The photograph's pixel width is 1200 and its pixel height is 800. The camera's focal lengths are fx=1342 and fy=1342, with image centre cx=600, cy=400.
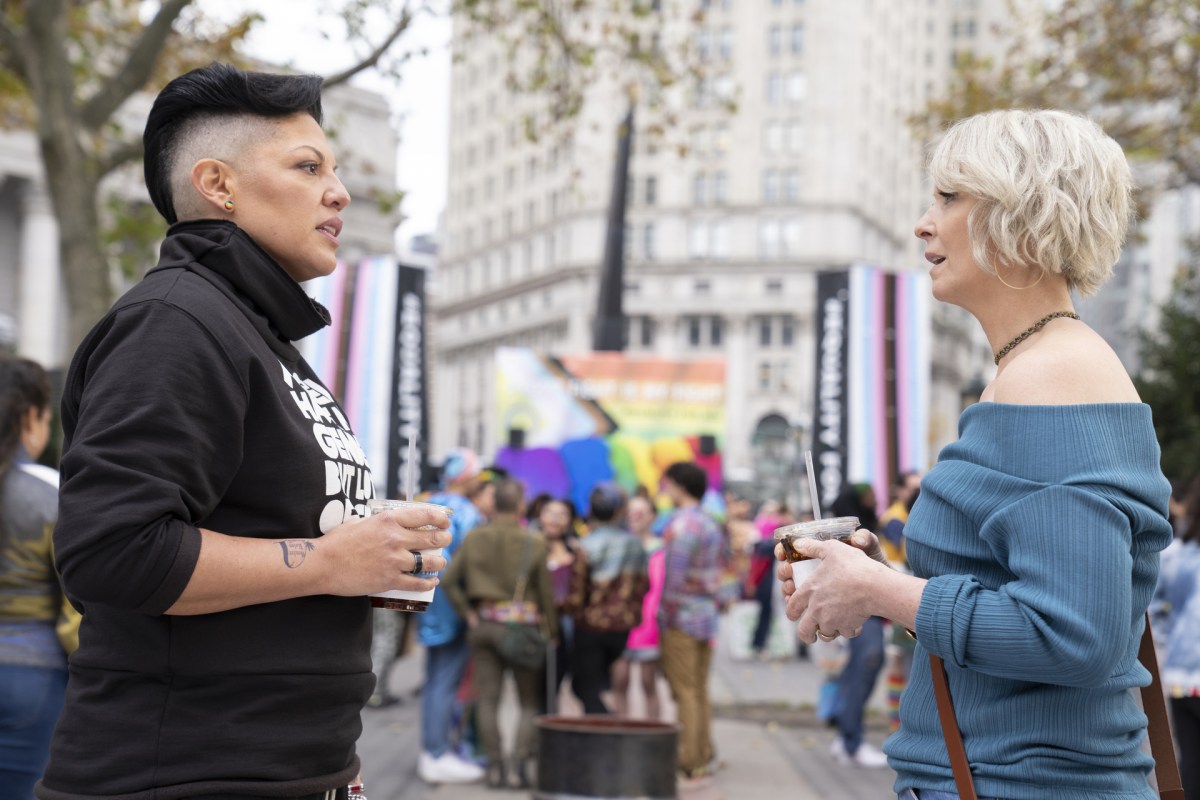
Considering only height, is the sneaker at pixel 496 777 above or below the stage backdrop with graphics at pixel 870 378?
below

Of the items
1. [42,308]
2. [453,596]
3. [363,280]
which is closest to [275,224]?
[453,596]

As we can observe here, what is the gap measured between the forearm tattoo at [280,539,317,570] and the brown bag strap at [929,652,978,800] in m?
1.00

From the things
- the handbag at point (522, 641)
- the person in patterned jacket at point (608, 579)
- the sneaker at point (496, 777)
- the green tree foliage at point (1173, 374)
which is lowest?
the sneaker at point (496, 777)

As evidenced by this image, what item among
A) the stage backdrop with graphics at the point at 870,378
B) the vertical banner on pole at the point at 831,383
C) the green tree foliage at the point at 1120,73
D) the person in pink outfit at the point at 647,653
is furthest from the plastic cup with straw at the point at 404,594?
the green tree foliage at the point at 1120,73

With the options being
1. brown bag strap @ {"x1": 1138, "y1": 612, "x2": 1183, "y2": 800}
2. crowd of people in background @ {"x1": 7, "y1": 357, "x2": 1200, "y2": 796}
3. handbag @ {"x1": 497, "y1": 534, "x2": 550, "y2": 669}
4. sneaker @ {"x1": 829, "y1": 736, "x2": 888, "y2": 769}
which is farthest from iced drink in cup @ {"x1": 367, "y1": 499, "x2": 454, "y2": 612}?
sneaker @ {"x1": 829, "y1": 736, "x2": 888, "y2": 769}

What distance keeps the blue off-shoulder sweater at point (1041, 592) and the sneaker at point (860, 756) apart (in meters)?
7.99

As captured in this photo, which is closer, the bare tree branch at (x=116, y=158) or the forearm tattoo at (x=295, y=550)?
the forearm tattoo at (x=295, y=550)

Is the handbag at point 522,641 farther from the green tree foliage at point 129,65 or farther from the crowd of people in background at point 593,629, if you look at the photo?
the green tree foliage at point 129,65

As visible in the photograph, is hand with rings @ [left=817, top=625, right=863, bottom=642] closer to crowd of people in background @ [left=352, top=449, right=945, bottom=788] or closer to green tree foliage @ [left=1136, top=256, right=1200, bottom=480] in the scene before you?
crowd of people in background @ [left=352, top=449, right=945, bottom=788]

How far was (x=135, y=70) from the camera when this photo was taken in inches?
403

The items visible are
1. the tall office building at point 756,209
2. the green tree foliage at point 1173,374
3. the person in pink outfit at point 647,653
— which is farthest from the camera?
the tall office building at point 756,209

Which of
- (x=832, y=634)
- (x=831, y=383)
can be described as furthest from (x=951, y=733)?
(x=831, y=383)

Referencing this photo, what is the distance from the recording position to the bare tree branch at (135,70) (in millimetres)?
10031

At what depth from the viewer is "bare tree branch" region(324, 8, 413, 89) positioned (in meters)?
11.1
